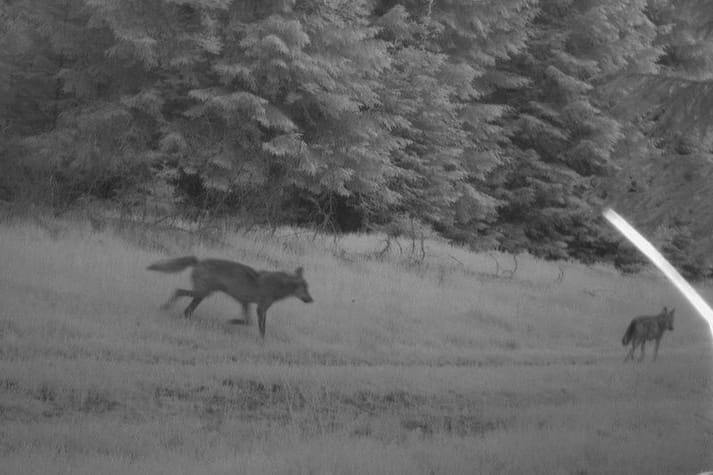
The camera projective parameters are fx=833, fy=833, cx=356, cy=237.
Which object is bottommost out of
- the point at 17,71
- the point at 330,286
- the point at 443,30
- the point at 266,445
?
the point at 266,445

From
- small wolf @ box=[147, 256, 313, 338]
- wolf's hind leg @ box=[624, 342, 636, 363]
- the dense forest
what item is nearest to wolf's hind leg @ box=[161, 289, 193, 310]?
small wolf @ box=[147, 256, 313, 338]

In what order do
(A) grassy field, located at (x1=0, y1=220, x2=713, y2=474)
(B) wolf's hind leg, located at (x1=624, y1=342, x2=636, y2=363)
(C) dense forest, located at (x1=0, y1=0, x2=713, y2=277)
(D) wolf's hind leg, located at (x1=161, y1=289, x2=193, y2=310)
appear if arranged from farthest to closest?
1. (B) wolf's hind leg, located at (x1=624, y1=342, x2=636, y2=363)
2. (C) dense forest, located at (x1=0, y1=0, x2=713, y2=277)
3. (D) wolf's hind leg, located at (x1=161, y1=289, x2=193, y2=310)
4. (A) grassy field, located at (x1=0, y1=220, x2=713, y2=474)

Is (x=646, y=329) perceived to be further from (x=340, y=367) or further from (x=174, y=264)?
(x=174, y=264)

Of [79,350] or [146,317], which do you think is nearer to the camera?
[79,350]

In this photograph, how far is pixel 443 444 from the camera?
2.68 metres

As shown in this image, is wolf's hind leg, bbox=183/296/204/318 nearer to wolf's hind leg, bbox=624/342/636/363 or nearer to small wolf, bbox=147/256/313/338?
small wolf, bbox=147/256/313/338

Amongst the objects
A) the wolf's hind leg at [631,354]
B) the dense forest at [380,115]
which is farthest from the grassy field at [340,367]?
the dense forest at [380,115]

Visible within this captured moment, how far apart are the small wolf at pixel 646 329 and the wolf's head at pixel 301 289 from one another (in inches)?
55.8

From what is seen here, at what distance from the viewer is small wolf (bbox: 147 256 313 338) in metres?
2.63

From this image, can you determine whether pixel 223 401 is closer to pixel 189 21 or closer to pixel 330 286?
pixel 330 286

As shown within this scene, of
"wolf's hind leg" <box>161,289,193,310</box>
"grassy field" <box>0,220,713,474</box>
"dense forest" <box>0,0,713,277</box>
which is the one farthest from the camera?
"dense forest" <box>0,0,713,277</box>

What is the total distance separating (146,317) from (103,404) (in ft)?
1.15

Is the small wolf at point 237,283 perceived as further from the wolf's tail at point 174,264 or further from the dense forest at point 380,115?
the dense forest at point 380,115

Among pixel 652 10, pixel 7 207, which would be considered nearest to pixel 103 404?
pixel 7 207
